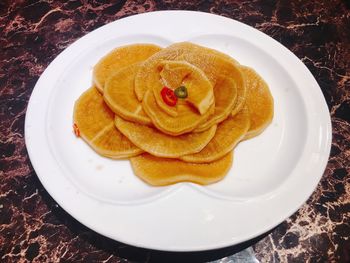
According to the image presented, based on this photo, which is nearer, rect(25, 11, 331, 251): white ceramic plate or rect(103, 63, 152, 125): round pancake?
rect(25, 11, 331, 251): white ceramic plate

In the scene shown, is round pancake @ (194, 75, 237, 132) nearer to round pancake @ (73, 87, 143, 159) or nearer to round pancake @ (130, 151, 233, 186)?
round pancake @ (130, 151, 233, 186)

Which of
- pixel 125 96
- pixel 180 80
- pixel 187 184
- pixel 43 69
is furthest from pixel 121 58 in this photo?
pixel 187 184

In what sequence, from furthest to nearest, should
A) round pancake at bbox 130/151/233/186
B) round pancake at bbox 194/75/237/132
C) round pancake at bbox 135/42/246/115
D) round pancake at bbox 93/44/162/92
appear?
round pancake at bbox 93/44/162/92 < round pancake at bbox 135/42/246/115 < round pancake at bbox 194/75/237/132 < round pancake at bbox 130/151/233/186

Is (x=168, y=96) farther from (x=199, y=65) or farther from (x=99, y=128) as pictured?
(x=99, y=128)

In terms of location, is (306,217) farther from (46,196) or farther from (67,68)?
(67,68)

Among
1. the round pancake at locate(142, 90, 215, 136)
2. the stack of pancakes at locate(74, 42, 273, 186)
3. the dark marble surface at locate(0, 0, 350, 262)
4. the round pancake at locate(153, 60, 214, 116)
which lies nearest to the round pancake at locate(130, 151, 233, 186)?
the stack of pancakes at locate(74, 42, 273, 186)

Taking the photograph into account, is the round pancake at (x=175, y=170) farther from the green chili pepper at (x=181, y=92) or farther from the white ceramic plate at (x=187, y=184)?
the green chili pepper at (x=181, y=92)
